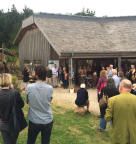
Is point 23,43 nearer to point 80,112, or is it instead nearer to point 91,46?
point 91,46

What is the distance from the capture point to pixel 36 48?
52.9 ft

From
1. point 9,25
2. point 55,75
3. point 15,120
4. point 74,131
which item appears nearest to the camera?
point 15,120

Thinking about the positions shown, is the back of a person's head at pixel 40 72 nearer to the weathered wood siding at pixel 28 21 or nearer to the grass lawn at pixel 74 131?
the grass lawn at pixel 74 131

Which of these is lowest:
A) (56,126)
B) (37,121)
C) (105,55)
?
(56,126)

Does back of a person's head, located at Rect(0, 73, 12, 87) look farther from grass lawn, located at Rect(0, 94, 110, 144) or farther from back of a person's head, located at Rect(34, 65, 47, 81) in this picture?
grass lawn, located at Rect(0, 94, 110, 144)

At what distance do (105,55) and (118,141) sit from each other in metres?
10.2

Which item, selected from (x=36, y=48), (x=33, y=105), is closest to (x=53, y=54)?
(x=36, y=48)

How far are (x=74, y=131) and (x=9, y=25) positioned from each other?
33.7 m

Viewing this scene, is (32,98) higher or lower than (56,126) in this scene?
higher

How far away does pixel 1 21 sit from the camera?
3547cm

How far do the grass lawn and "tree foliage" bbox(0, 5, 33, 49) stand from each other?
29.5 meters

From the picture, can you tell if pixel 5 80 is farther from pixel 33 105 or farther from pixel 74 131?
pixel 74 131

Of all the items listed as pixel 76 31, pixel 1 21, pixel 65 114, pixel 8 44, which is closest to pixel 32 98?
pixel 65 114

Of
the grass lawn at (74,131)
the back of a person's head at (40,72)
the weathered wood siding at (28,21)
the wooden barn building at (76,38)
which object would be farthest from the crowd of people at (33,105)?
the weathered wood siding at (28,21)
